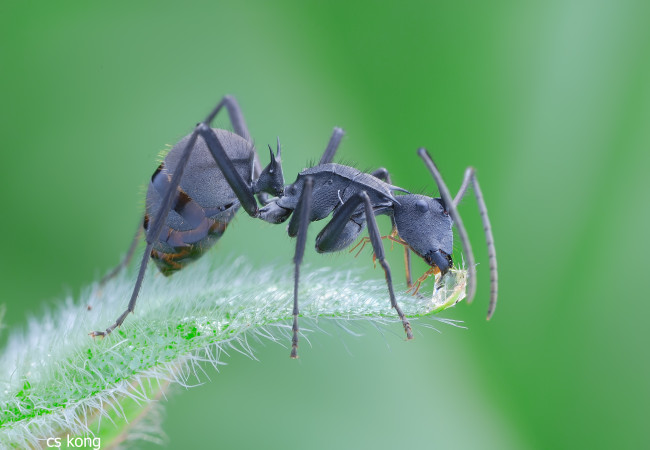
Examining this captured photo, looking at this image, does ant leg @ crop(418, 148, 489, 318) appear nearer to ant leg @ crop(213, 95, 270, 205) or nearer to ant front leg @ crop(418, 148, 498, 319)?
ant front leg @ crop(418, 148, 498, 319)

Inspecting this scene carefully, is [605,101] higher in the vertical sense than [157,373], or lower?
higher

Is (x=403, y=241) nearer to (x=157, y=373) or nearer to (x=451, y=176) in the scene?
(x=451, y=176)

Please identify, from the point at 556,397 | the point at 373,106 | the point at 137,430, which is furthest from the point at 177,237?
the point at 556,397

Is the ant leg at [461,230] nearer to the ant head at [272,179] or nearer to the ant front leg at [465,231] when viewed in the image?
the ant front leg at [465,231]

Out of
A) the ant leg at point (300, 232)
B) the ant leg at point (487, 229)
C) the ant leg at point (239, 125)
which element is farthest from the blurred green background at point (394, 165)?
the ant leg at point (300, 232)

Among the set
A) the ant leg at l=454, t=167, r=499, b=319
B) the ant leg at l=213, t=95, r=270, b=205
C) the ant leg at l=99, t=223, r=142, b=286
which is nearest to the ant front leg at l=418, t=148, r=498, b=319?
the ant leg at l=454, t=167, r=499, b=319
